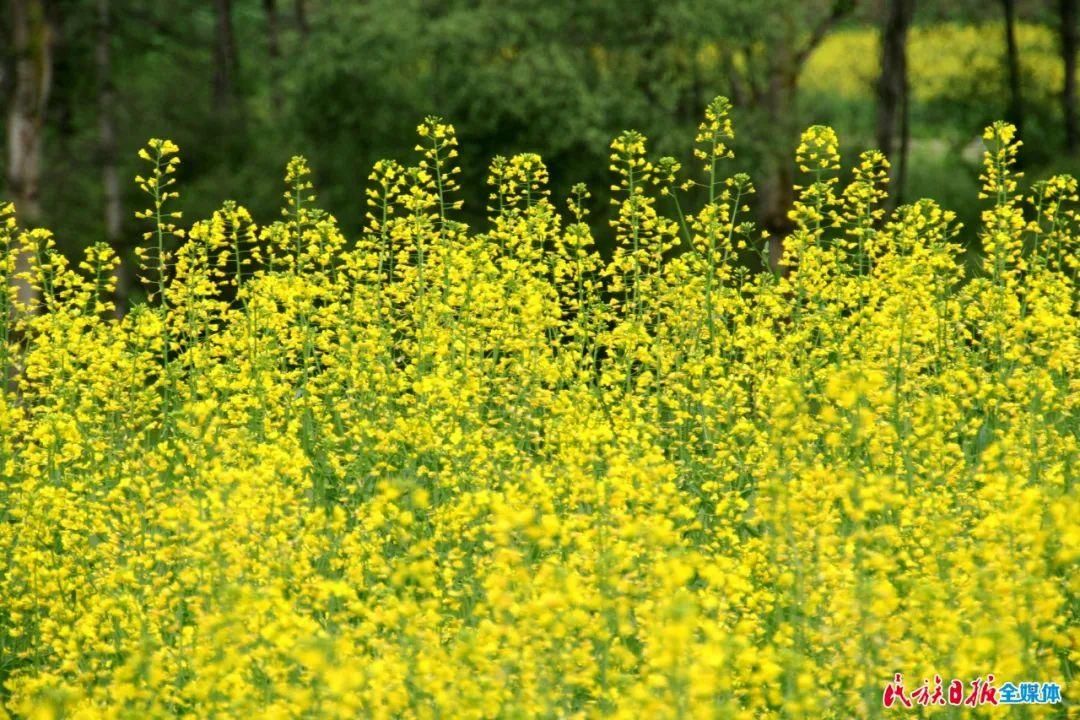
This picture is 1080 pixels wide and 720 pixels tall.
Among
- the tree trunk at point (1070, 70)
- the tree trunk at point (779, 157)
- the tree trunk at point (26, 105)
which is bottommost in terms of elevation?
the tree trunk at point (26, 105)

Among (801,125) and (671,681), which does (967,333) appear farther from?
(801,125)

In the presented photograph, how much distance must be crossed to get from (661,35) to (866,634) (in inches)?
902

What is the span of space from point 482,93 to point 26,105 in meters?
10.9

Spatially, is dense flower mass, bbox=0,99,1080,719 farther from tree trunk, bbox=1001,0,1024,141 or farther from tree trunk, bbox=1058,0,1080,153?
tree trunk, bbox=1001,0,1024,141

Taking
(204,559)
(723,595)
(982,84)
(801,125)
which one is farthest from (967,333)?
(982,84)

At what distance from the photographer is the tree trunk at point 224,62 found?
3238 centimetres

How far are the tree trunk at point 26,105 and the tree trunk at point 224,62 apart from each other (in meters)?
15.9

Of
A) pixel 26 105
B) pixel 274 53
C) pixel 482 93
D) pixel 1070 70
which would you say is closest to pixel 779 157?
pixel 482 93

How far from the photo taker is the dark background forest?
2503 cm

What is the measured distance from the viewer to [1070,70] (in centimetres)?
3073

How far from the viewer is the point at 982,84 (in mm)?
34781

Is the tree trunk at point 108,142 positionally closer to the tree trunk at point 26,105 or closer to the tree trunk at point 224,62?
the tree trunk at point 224,62

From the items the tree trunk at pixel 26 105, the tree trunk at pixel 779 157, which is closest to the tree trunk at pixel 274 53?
the tree trunk at pixel 779 157

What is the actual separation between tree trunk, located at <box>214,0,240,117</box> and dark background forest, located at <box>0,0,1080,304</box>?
0.21 feet
